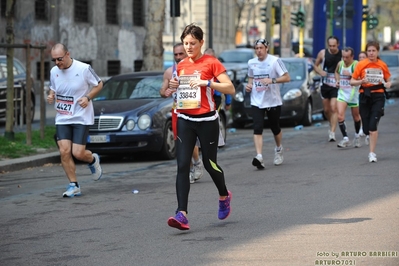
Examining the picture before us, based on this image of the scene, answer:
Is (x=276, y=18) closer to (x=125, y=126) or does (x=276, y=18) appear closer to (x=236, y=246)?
(x=125, y=126)

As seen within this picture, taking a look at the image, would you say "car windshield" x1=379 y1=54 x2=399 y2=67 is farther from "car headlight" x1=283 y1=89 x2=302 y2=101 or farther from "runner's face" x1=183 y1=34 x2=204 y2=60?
"runner's face" x1=183 y1=34 x2=204 y2=60

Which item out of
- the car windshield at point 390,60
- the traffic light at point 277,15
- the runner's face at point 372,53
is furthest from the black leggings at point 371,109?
the car windshield at point 390,60

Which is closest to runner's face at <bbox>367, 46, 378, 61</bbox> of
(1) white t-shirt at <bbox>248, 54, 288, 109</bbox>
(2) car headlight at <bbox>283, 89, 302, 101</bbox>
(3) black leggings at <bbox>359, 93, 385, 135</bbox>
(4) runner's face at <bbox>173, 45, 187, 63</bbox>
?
(3) black leggings at <bbox>359, 93, 385, 135</bbox>

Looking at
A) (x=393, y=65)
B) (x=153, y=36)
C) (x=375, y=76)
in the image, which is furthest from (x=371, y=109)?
(x=393, y=65)

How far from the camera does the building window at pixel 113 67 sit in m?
41.0

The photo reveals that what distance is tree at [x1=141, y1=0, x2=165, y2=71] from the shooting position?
24094mm

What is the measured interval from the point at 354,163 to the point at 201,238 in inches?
243

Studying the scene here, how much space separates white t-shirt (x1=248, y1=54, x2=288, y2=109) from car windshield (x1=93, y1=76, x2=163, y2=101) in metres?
2.71

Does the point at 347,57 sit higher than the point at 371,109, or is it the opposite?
the point at 347,57

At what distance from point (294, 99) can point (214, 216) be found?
43.2 ft

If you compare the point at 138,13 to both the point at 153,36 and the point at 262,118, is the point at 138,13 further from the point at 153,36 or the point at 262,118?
the point at 262,118

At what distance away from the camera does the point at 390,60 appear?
125 ft

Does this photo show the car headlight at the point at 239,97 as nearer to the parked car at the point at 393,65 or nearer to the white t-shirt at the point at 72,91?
the white t-shirt at the point at 72,91

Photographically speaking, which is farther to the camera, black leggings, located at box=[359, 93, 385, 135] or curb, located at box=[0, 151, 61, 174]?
curb, located at box=[0, 151, 61, 174]
